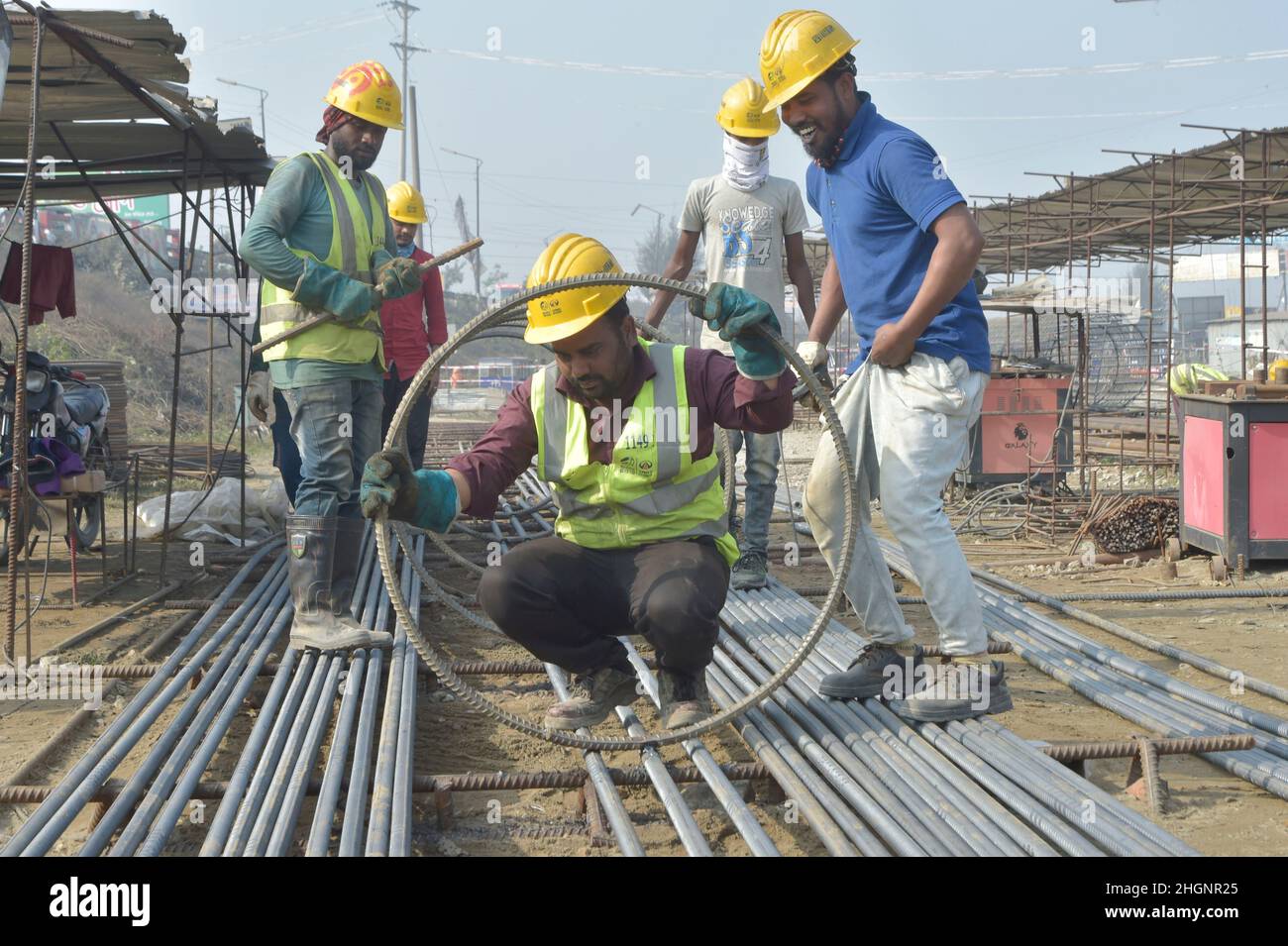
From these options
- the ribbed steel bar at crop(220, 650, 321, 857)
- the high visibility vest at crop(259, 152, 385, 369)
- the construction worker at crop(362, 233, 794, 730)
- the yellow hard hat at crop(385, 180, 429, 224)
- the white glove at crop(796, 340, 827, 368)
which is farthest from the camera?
the yellow hard hat at crop(385, 180, 429, 224)

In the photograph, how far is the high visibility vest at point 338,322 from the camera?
4547mm

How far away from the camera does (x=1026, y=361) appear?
11.8 meters

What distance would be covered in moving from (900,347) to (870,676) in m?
0.97

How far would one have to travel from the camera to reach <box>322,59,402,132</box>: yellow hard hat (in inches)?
183

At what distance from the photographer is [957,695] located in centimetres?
334

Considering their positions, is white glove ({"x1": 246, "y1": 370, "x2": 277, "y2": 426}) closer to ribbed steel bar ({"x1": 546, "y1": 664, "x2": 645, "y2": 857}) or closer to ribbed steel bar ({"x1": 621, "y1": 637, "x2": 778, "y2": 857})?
ribbed steel bar ({"x1": 621, "y1": 637, "x2": 778, "y2": 857})

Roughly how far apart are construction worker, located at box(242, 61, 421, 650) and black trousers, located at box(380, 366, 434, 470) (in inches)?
66.0

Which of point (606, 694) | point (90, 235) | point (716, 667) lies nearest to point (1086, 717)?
point (716, 667)

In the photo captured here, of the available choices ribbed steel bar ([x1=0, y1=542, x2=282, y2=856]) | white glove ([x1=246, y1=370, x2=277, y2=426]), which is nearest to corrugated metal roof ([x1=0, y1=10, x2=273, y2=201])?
white glove ([x1=246, y1=370, x2=277, y2=426])

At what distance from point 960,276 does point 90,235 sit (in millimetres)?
34658

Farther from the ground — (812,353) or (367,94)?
(367,94)

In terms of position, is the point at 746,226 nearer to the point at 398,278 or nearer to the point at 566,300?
the point at 398,278
